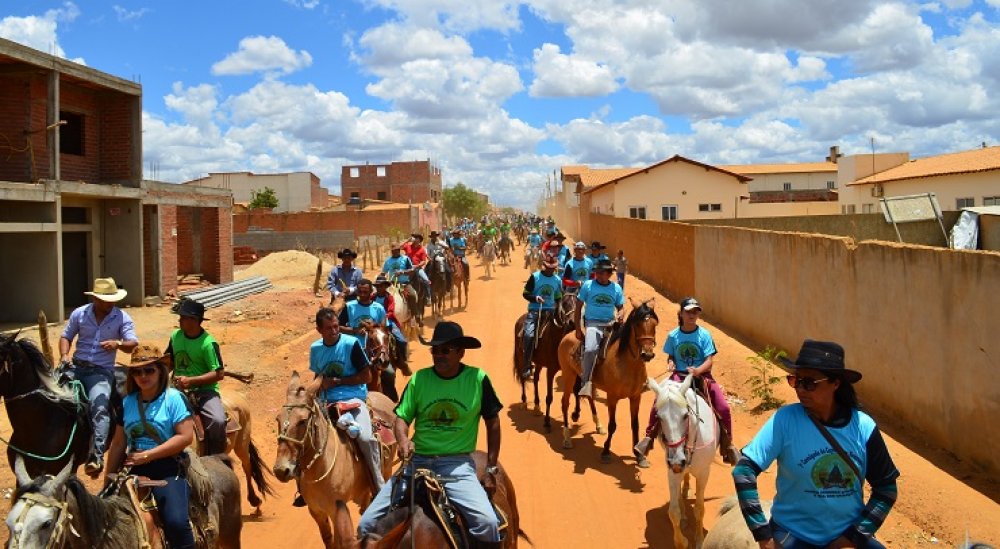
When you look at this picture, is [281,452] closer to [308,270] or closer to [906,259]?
[906,259]

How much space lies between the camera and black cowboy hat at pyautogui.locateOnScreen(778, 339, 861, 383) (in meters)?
3.88

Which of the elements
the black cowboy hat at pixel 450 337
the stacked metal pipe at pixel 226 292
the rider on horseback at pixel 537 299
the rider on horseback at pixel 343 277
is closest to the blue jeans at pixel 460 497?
the black cowboy hat at pixel 450 337

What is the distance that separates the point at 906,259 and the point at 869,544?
7624 mm

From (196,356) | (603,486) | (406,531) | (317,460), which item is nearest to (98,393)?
(196,356)

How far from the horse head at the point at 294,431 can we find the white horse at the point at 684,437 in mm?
2925

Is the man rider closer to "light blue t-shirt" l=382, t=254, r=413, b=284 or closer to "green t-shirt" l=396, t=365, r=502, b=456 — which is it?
"green t-shirt" l=396, t=365, r=502, b=456

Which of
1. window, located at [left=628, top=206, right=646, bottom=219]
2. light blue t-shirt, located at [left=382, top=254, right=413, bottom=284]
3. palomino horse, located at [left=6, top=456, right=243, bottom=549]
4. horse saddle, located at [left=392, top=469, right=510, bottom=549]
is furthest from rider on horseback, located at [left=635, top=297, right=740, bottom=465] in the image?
window, located at [left=628, top=206, right=646, bottom=219]

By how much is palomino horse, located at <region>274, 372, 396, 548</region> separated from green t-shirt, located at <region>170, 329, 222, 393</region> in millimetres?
1162

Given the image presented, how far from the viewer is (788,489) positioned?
4.02m

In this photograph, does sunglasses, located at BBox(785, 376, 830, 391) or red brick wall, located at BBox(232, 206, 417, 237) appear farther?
red brick wall, located at BBox(232, 206, 417, 237)

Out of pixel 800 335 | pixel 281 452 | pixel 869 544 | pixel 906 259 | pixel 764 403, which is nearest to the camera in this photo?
pixel 869 544

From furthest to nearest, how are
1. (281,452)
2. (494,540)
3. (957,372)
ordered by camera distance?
(957,372) → (281,452) → (494,540)

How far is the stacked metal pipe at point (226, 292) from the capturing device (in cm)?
2295

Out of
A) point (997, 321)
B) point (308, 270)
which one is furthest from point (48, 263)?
point (997, 321)
